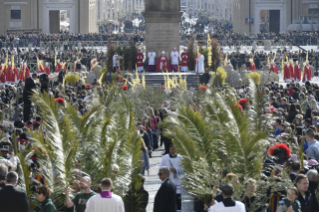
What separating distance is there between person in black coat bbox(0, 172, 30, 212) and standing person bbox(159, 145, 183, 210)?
2.88m

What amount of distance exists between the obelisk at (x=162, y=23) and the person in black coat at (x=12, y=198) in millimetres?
21791

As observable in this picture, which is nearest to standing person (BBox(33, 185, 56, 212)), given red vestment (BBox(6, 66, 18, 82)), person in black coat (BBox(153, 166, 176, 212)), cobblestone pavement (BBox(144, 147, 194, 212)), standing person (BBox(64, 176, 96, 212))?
standing person (BBox(64, 176, 96, 212))

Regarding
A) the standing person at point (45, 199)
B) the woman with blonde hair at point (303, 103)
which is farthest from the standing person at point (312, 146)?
the woman with blonde hair at point (303, 103)

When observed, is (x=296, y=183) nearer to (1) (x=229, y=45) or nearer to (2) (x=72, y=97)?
(2) (x=72, y=97)

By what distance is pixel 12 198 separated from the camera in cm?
823

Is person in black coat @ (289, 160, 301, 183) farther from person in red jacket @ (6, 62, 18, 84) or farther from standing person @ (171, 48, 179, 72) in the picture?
standing person @ (171, 48, 179, 72)

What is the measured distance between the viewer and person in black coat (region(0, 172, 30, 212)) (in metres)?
8.23

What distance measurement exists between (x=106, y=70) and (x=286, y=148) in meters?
18.9

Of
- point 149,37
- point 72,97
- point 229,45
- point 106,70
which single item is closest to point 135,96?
point 72,97

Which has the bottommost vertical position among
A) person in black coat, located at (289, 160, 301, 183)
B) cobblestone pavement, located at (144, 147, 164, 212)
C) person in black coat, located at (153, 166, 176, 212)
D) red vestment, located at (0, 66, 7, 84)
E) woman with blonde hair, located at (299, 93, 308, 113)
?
cobblestone pavement, located at (144, 147, 164, 212)

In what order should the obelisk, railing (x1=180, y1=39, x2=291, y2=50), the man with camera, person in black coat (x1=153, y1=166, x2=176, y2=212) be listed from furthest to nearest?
railing (x1=180, y1=39, x2=291, y2=50), the obelisk, the man with camera, person in black coat (x1=153, y1=166, x2=176, y2=212)

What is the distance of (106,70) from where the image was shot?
28562mm

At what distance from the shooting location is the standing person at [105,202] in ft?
26.8

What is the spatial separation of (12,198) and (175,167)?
10.8ft
